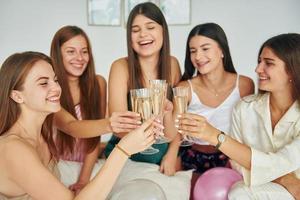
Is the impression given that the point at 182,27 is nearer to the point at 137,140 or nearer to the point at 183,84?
the point at 183,84

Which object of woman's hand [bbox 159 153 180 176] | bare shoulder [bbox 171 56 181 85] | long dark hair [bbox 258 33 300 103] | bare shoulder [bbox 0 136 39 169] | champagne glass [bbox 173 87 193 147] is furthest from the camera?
bare shoulder [bbox 171 56 181 85]

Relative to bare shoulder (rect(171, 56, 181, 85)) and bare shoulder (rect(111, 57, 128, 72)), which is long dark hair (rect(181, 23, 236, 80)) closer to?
bare shoulder (rect(171, 56, 181, 85))

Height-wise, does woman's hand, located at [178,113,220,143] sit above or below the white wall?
below

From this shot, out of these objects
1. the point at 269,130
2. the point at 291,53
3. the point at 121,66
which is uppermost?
the point at 291,53

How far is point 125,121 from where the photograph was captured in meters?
1.29

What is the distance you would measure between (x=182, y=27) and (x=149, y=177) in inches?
37.3

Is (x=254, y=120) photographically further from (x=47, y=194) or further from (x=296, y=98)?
(x=47, y=194)

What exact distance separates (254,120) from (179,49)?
2.33 ft

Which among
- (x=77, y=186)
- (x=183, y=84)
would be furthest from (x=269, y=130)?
(x=77, y=186)

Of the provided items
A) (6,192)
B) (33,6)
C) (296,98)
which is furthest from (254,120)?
(33,6)

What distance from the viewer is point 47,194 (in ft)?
3.52

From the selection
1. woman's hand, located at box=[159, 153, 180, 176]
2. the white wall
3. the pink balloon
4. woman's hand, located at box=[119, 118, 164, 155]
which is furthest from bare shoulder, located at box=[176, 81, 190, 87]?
woman's hand, located at box=[119, 118, 164, 155]

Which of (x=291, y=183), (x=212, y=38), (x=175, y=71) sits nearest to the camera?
(x=291, y=183)

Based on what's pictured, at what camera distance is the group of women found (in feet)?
3.62
